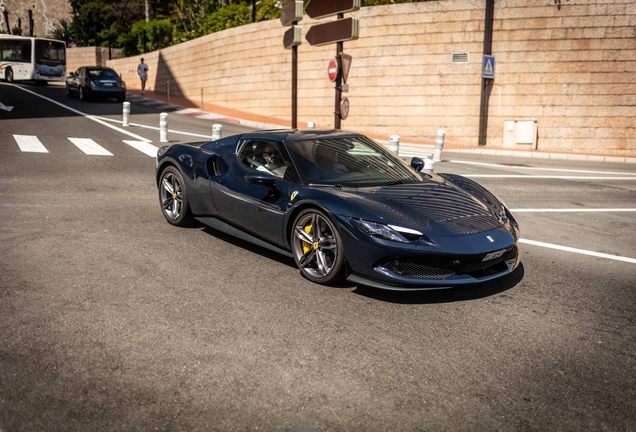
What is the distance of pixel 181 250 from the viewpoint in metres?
6.19

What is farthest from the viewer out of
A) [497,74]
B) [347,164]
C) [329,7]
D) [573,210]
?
[497,74]

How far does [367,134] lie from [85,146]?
1155cm

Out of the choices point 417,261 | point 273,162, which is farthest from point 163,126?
point 417,261

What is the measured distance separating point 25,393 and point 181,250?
2945 mm

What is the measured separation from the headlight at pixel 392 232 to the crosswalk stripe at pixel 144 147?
944cm

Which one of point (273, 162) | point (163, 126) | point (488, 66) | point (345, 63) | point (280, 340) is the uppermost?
point (488, 66)

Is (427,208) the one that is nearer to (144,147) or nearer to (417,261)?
(417,261)

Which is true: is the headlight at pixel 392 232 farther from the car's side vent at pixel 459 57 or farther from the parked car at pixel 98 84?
the parked car at pixel 98 84

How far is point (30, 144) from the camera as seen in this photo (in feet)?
46.1

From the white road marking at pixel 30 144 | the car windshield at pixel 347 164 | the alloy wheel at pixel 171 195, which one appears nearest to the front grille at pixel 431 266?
the car windshield at pixel 347 164

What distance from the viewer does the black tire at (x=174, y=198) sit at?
696 centimetres

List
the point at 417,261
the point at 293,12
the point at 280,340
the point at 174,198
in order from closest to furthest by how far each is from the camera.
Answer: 1. the point at 280,340
2. the point at 417,261
3. the point at 174,198
4. the point at 293,12

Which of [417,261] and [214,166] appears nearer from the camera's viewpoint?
[417,261]

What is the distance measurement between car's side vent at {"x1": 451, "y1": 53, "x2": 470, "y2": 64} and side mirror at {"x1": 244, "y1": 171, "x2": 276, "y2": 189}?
17.8m
